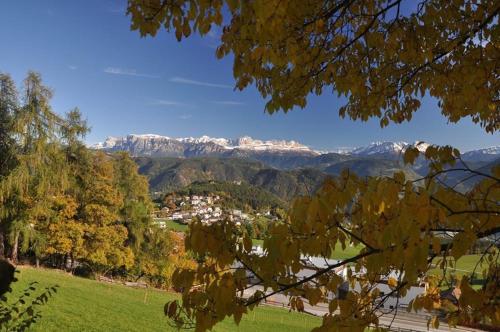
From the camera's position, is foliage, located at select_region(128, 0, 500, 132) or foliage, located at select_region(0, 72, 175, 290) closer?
foliage, located at select_region(128, 0, 500, 132)

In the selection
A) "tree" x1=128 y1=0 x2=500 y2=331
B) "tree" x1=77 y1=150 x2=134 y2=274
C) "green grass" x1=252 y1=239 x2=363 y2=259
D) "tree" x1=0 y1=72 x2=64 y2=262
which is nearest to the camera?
"tree" x1=128 y1=0 x2=500 y2=331

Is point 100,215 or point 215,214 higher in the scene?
point 215,214

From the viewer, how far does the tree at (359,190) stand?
5.53ft

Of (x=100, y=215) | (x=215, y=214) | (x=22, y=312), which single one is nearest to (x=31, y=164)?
(x=100, y=215)

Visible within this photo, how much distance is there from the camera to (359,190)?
6.28 feet

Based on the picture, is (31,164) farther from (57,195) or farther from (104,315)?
(104,315)

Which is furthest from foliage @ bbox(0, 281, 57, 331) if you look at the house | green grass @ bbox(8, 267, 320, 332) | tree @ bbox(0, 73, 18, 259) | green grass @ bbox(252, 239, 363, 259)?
the house

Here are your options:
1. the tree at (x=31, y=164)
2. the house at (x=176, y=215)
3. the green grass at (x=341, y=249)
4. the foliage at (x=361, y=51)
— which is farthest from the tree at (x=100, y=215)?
the house at (x=176, y=215)

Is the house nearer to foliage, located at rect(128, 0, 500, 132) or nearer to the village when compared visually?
the village

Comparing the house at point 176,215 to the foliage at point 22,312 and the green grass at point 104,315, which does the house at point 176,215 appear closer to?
the green grass at point 104,315

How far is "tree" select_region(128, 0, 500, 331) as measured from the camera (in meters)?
1.68

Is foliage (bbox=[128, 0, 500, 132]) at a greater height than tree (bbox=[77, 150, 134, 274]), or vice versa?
foliage (bbox=[128, 0, 500, 132])

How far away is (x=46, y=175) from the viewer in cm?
2497

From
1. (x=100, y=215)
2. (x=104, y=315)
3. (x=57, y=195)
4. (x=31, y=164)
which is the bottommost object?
(x=104, y=315)
